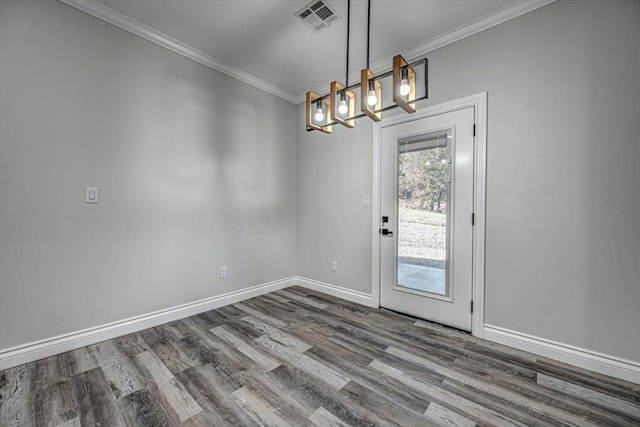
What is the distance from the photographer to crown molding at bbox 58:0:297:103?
7.13ft

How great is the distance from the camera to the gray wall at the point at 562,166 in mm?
1805

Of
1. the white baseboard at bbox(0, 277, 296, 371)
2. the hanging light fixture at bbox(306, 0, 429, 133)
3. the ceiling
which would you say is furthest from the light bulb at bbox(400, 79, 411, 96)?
the white baseboard at bbox(0, 277, 296, 371)

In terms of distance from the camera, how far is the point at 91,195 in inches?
86.9

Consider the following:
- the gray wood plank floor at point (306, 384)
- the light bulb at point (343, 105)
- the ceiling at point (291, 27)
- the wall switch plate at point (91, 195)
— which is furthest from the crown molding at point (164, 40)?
the gray wood plank floor at point (306, 384)

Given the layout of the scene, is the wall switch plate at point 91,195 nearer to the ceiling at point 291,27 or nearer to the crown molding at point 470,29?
the ceiling at point 291,27

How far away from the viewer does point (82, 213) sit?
2172 mm

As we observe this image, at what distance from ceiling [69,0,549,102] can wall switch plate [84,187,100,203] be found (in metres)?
1.45

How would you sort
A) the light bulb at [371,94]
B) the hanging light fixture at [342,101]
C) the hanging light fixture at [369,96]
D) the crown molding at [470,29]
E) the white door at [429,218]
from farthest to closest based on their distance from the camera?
the white door at [429,218]
the crown molding at [470,29]
the hanging light fixture at [342,101]
the light bulb at [371,94]
the hanging light fixture at [369,96]

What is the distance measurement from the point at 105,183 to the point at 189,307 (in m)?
1.43

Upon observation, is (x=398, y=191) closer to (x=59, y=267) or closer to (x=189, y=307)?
(x=189, y=307)

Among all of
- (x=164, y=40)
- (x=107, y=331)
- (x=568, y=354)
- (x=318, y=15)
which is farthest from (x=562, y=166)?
(x=107, y=331)

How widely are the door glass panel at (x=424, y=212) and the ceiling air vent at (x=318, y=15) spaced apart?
133cm

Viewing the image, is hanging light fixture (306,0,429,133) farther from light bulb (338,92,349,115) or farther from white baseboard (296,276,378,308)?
white baseboard (296,276,378,308)

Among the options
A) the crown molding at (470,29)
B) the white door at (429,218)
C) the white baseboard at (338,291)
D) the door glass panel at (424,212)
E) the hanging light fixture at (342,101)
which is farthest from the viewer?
the white baseboard at (338,291)
